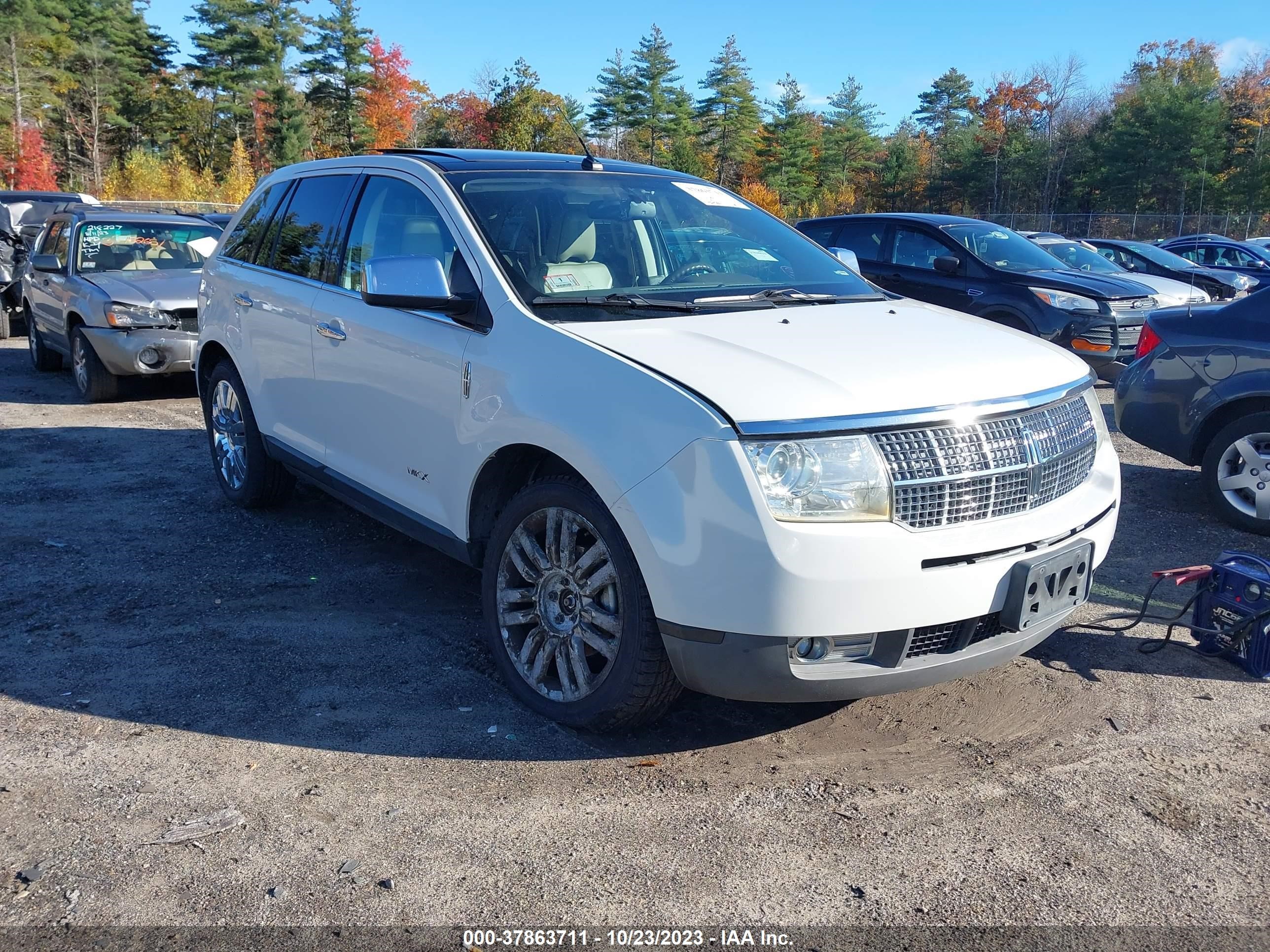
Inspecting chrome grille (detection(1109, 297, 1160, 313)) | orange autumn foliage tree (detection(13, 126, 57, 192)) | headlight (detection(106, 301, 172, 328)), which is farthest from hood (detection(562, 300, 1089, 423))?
orange autumn foliage tree (detection(13, 126, 57, 192))

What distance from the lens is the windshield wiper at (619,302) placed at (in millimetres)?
3719

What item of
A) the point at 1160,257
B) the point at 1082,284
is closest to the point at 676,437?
the point at 1082,284

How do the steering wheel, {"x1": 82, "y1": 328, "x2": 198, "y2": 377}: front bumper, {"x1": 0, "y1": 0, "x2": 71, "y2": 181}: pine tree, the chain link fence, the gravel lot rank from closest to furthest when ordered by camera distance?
1. the gravel lot
2. the steering wheel
3. {"x1": 82, "y1": 328, "x2": 198, "y2": 377}: front bumper
4. the chain link fence
5. {"x1": 0, "y1": 0, "x2": 71, "y2": 181}: pine tree

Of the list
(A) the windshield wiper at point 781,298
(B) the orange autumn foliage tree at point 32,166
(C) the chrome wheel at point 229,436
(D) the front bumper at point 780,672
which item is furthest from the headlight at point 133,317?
(B) the orange autumn foliage tree at point 32,166

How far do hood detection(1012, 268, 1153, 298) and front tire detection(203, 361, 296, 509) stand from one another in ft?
26.0

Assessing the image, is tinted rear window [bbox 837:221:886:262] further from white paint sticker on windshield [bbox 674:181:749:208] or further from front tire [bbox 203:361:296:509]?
front tire [bbox 203:361:296:509]

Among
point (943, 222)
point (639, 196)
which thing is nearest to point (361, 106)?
point (943, 222)

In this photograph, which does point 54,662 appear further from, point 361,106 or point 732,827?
point 361,106

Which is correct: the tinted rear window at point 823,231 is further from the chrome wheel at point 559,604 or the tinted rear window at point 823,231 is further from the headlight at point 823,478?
the headlight at point 823,478

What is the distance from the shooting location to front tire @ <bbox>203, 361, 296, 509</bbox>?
18.9 feet

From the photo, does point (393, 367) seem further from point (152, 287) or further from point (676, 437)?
point (152, 287)

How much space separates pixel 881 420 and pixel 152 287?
858 cm

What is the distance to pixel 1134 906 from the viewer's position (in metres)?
2.68

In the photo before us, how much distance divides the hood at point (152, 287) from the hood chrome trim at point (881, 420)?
7.62 m
